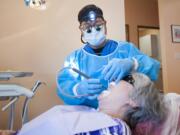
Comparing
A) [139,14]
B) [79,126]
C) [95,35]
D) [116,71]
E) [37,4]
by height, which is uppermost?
A: [139,14]

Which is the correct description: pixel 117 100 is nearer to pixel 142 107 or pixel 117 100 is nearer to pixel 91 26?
pixel 142 107

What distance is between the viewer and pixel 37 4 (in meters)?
1.60

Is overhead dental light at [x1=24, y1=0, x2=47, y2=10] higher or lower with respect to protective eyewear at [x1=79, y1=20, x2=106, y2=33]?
higher

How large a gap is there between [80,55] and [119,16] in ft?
2.36

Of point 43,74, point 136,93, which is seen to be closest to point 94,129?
point 136,93

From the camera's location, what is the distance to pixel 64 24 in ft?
5.47

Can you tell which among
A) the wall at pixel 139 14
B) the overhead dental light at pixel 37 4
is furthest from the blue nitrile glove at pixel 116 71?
the wall at pixel 139 14

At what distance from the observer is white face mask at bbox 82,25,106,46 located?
114cm

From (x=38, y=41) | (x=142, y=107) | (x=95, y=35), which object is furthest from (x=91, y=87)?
(x=38, y=41)

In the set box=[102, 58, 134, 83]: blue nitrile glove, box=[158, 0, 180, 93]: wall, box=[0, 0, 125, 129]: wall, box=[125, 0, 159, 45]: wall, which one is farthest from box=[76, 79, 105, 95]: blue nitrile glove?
box=[125, 0, 159, 45]: wall

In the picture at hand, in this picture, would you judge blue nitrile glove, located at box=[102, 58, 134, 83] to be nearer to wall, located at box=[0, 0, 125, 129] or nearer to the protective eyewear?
the protective eyewear

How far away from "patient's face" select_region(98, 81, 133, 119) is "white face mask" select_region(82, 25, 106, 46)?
33 centimetres

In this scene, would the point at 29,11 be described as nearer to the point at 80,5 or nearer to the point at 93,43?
the point at 80,5

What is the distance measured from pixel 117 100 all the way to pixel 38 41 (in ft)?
3.00
